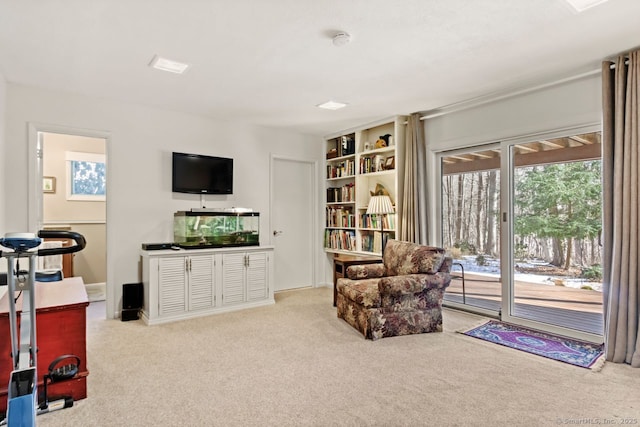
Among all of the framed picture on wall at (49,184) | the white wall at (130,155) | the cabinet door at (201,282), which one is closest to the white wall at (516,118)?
the white wall at (130,155)

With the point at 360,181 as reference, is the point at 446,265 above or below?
below

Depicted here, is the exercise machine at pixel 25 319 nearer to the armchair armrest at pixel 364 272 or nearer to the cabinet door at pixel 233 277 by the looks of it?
the cabinet door at pixel 233 277

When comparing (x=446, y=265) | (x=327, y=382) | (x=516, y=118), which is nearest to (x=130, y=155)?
(x=327, y=382)

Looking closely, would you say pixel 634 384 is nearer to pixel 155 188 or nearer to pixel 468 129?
pixel 468 129

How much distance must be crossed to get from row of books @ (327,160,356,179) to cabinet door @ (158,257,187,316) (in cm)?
255

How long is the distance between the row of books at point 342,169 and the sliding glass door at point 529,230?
130 centimetres

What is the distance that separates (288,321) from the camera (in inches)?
147

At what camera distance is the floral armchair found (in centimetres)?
317

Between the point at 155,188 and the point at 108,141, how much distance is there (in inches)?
26.9

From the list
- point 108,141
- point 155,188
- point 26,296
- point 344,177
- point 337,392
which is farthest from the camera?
point 344,177

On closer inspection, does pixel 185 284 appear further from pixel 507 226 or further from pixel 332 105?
pixel 507 226

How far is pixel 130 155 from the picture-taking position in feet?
13.1

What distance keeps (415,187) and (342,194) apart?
1.35 m

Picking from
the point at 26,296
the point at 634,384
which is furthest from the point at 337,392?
the point at 634,384
